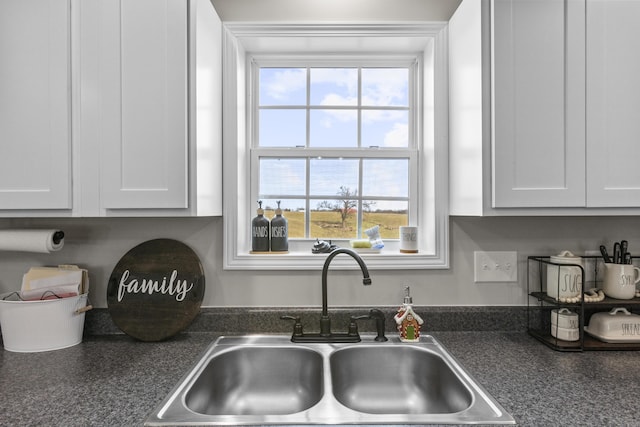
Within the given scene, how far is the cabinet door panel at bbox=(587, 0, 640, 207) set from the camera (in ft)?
4.11

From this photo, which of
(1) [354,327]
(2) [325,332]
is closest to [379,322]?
(1) [354,327]

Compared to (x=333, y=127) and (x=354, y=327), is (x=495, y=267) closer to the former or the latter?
(x=354, y=327)

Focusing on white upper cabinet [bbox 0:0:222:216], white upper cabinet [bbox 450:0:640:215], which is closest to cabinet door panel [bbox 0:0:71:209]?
white upper cabinet [bbox 0:0:222:216]

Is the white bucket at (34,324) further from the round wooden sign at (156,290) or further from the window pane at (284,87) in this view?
the window pane at (284,87)

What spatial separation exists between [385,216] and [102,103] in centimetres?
124

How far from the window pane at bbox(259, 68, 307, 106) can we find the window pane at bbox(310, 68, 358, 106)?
0.16ft

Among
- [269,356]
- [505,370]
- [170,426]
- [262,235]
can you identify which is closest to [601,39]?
[505,370]

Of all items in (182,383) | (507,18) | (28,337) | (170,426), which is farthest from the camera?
(28,337)

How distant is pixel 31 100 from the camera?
4.13 feet

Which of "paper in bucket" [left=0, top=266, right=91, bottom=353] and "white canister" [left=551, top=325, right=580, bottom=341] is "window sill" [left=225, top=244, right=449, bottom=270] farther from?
"paper in bucket" [left=0, top=266, right=91, bottom=353]

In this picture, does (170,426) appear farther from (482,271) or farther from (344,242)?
(482,271)

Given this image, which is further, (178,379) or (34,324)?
(34,324)

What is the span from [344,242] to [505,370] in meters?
0.84

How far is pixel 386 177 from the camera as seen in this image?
1.80 meters
